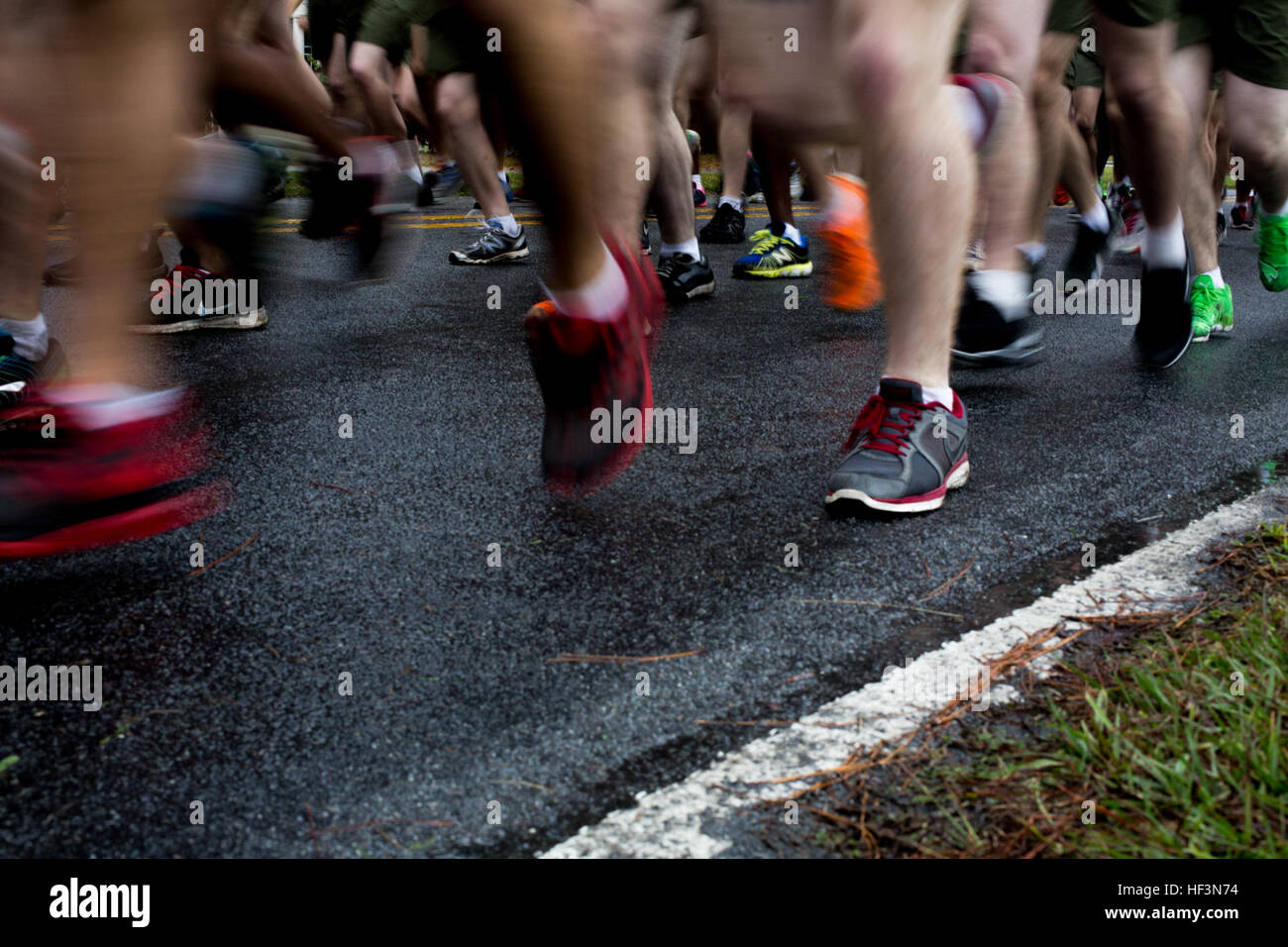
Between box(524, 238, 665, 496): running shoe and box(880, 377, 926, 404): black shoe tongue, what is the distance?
1.59 feet

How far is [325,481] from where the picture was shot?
2.14 meters

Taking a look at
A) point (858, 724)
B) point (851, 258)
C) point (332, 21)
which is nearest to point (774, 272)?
point (851, 258)

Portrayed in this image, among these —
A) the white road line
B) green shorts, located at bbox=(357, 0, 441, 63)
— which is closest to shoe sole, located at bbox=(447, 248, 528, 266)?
green shorts, located at bbox=(357, 0, 441, 63)

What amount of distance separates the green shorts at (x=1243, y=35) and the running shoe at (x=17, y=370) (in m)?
3.50

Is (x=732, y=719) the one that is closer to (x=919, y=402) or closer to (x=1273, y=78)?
(x=919, y=402)

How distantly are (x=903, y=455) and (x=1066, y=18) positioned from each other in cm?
289

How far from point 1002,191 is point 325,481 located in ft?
6.36

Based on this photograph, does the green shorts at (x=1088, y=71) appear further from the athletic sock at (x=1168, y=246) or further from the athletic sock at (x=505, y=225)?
the athletic sock at (x=1168, y=246)

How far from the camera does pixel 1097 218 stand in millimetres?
4551

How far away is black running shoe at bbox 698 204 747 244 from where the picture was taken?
6859 mm

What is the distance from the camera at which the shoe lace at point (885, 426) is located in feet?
6.64

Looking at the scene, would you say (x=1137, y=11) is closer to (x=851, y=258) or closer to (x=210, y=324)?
(x=851, y=258)

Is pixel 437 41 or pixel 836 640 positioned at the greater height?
pixel 437 41
